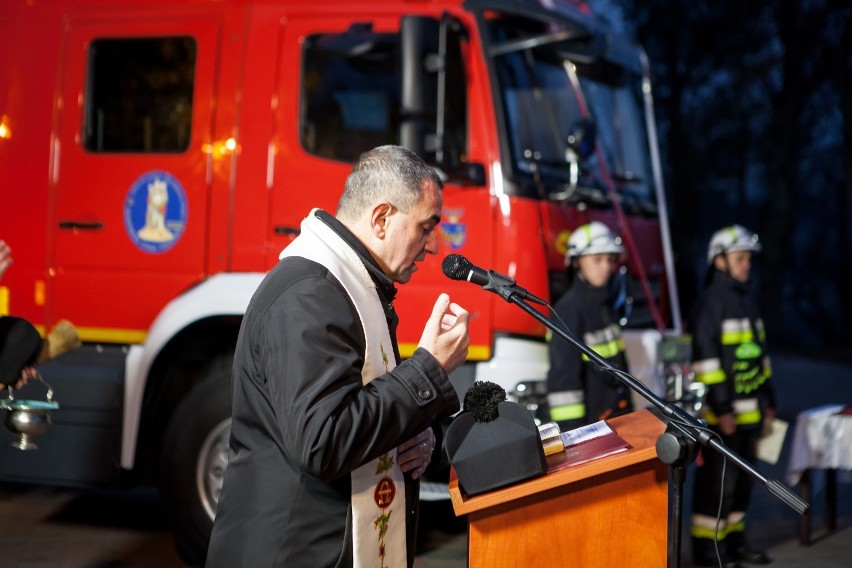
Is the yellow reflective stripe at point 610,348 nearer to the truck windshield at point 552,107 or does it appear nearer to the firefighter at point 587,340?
the firefighter at point 587,340

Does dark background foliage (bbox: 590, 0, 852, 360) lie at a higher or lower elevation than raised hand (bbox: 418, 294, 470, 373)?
higher

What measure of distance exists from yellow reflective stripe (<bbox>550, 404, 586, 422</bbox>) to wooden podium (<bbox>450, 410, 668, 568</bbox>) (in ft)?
7.57

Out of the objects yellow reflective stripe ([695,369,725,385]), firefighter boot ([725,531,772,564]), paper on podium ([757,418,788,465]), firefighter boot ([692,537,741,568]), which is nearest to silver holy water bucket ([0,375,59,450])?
yellow reflective stripe ([695,369,725,385])

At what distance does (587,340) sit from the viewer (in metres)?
5.45

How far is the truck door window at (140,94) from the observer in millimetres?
5801

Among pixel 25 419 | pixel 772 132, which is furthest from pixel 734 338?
pixel 772 132

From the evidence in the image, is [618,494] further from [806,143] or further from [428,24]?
[806,143]

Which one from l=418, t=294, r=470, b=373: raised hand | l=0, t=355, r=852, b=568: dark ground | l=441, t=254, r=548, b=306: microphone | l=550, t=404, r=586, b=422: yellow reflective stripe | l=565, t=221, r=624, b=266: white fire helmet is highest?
l=565, t=221, r=624, b=266: white fire helmet

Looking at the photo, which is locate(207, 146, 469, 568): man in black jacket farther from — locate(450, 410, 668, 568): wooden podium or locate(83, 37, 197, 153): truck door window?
locate(83, 37, 197, 153): truck door window

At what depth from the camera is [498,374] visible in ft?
17.8

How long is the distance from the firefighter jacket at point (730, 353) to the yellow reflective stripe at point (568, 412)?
1.25m

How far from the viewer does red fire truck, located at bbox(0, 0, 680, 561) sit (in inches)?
216

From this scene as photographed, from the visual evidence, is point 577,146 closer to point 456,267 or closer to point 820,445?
point 820,445

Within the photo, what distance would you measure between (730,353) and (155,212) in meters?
3.25
